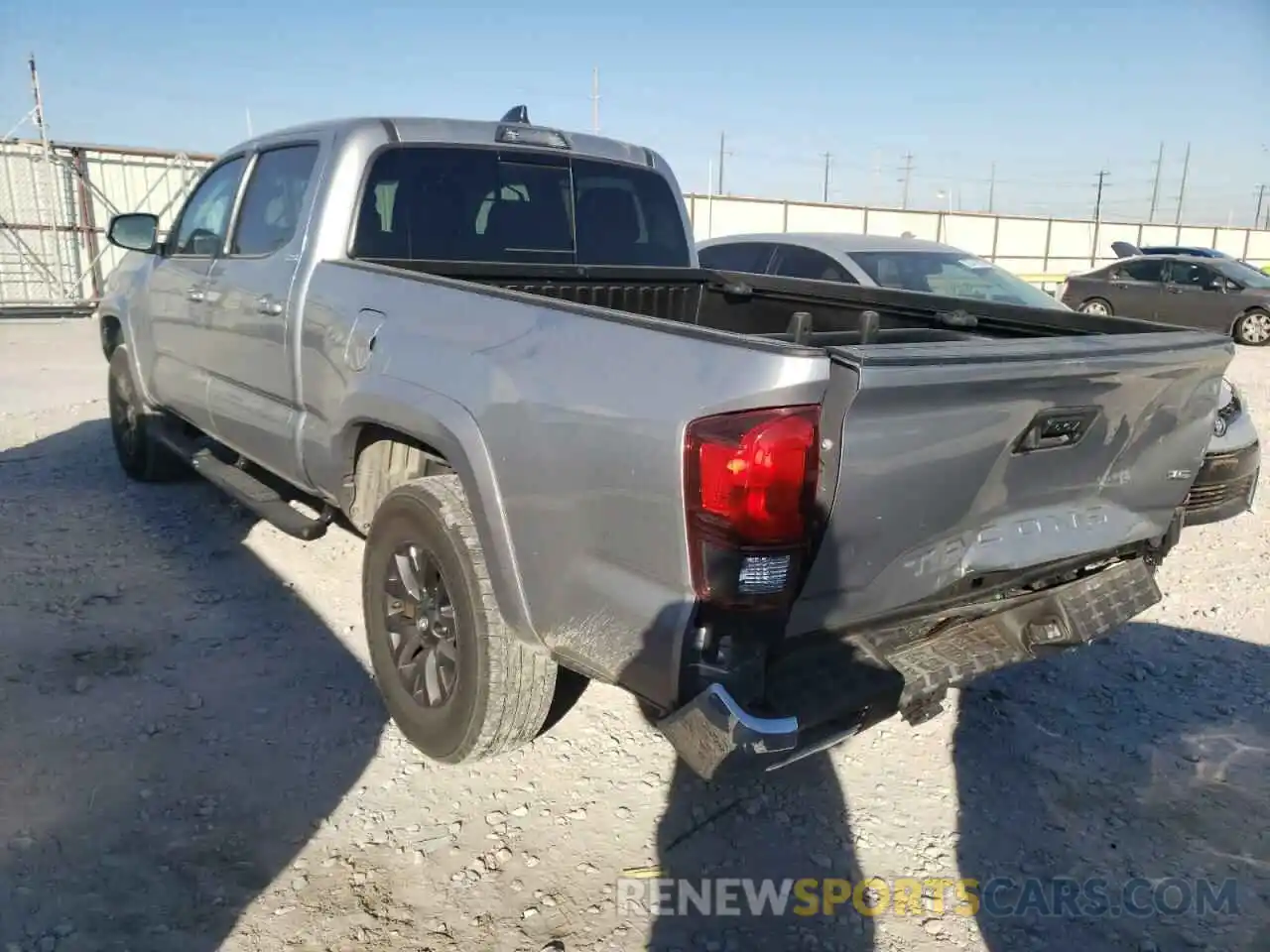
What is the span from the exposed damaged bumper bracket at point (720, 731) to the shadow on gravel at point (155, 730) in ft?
4.33

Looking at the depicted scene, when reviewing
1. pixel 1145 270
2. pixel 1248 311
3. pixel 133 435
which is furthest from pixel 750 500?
pixel 1145 270

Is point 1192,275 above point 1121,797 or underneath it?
above

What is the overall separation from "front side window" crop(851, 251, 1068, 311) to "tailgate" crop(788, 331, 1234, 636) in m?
5.44

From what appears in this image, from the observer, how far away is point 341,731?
330 cm

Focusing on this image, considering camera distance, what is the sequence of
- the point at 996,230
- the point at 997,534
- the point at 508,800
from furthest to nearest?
the point at 996,230 → the point at 508,800 → the point at 997,534

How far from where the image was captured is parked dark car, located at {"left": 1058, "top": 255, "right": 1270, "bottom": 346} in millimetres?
15352

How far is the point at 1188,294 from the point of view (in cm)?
1584

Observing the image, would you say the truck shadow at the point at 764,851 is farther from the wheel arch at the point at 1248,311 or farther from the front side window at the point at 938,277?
the wheel arch at the point at 1248,311

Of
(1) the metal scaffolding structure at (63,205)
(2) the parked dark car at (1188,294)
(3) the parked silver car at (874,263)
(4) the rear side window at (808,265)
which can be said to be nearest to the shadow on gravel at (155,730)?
(3) the parked silver car at (874,263)

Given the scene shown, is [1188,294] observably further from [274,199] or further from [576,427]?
[576,427]

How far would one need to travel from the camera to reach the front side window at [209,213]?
4574mm

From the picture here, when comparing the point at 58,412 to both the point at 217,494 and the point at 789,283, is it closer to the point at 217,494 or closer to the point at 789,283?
the point at 217,494

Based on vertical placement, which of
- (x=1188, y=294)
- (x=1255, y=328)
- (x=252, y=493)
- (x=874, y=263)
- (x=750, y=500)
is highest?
(x=874, y=263)

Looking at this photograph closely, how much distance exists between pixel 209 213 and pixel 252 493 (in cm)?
161
